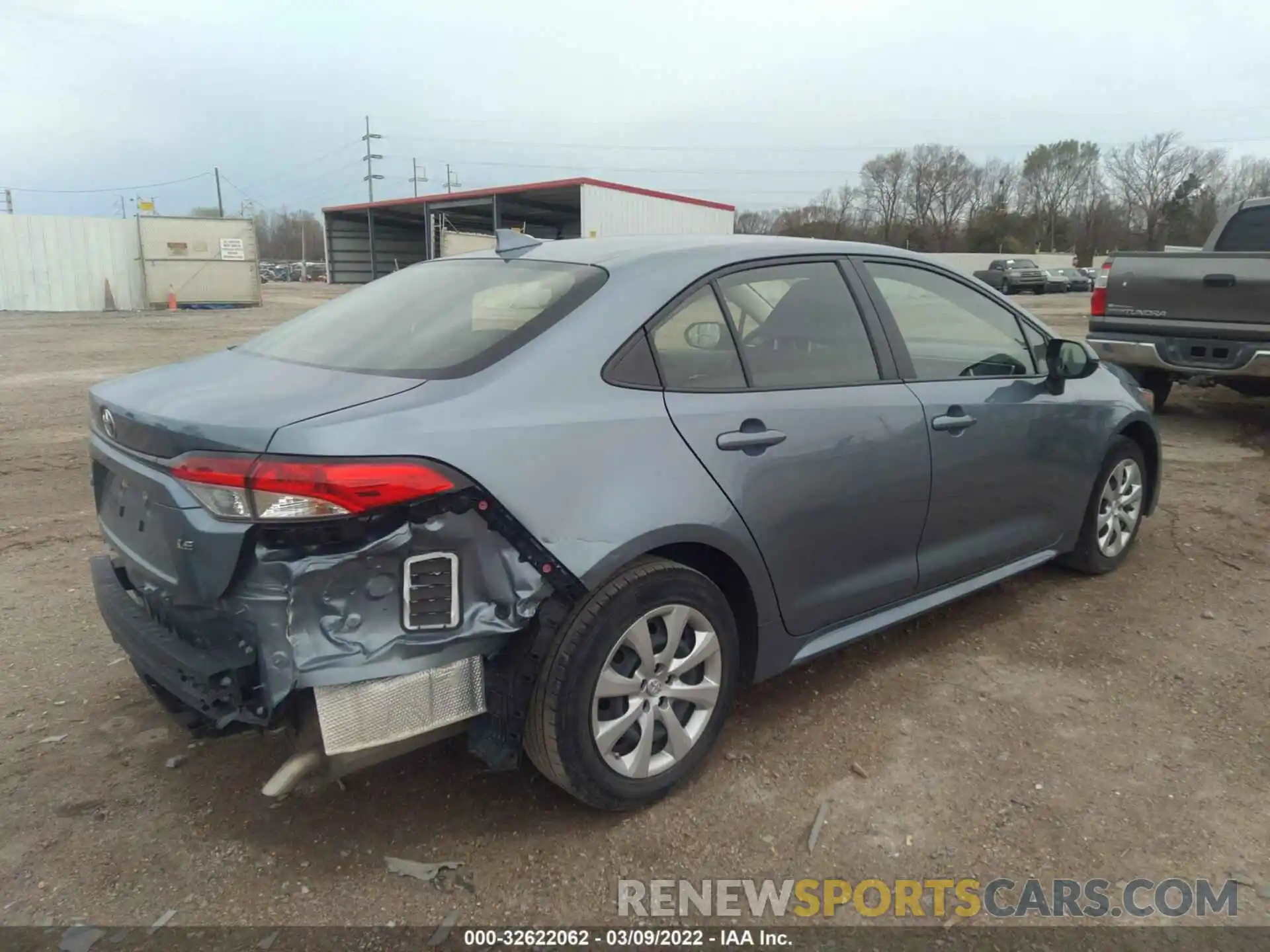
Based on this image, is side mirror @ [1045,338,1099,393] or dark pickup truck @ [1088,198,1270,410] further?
dark pickup truck @ [1088,198,1270,410]

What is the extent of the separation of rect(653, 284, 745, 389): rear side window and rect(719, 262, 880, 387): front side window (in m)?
0.06

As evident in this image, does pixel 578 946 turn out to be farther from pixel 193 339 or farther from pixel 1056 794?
pixel 193 339

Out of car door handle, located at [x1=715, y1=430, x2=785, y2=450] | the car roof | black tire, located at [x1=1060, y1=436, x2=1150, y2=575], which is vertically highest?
the car roof

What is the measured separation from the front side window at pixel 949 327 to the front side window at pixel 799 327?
23 centimetres

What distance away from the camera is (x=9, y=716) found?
3096 millimetres

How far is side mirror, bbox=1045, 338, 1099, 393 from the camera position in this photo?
3.81 metres

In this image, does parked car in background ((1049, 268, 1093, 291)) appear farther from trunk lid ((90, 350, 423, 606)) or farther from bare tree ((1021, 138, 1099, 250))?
trunk lid ((90, 350, 423, 606))

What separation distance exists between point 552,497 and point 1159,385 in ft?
26.7

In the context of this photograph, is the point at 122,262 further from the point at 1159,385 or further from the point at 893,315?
the point at 893,315

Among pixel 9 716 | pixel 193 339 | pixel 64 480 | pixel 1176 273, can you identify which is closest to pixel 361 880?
pixel 9 716

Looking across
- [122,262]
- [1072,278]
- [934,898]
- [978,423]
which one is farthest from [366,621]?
[1072,278]

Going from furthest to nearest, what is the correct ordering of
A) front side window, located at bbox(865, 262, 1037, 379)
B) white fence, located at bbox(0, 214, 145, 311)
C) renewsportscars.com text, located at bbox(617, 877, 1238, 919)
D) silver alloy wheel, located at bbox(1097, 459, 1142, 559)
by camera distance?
white fence, located at bbox(0, 214, 145, 311) < silver alloy wheel, located at bbox(1097, 459, 1142, 559) < front side window, located at bbox(865, 262, 1037, 379) < renewsportscars.com text, located at bbox(617, 877, 1238, 919)

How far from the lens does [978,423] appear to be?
3.40 metres

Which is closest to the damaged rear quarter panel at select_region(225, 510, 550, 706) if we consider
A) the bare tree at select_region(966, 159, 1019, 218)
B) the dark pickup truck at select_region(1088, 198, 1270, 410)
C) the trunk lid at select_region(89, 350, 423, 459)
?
the trunk lid at select_region(89, 350, 423, 459)
